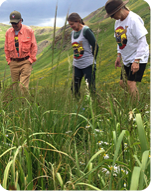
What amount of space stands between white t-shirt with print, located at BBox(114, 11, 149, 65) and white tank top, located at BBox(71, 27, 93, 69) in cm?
94

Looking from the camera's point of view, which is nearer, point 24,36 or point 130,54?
point 130,54

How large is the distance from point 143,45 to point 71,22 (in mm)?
1846

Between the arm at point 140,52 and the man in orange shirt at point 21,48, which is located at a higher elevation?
the man in orange shirt at point 21,48

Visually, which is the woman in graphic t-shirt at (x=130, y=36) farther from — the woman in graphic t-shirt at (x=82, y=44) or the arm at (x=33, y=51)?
the arm at (x=33, y=51)

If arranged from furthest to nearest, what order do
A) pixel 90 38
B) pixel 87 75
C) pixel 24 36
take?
pixel 24 36 < pixel 87 75 < pixel 90 38

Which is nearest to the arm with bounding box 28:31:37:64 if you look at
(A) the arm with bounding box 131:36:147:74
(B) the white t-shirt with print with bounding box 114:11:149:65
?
(B) the white t-shirt with print with bounding box 114:11:149:65

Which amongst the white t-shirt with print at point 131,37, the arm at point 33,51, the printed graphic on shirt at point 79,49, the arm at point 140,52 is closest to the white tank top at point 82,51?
the printed graphic on shirt at point 79,49

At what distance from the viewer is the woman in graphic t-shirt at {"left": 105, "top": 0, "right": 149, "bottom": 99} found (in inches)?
127

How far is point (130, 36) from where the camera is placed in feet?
11.1

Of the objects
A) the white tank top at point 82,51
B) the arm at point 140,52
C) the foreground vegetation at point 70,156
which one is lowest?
the foreground vegetation at point 70,156

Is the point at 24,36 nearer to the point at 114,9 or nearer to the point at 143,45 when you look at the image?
the point at 114,9

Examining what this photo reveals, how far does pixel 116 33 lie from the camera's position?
3.68m

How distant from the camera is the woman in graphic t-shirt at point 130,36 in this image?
3229 millimetres

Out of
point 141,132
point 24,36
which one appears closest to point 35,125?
point 141,132
